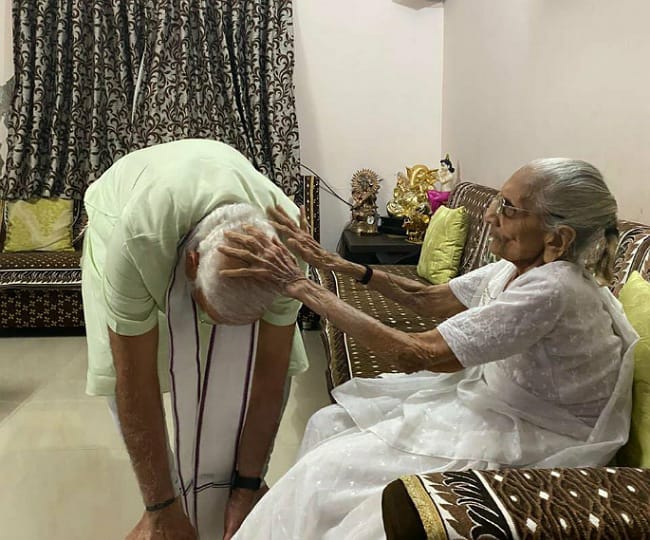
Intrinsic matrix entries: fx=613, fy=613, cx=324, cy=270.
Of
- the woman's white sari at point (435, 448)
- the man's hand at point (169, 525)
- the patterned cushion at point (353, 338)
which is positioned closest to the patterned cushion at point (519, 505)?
the woman's white sari at point (435, 448)

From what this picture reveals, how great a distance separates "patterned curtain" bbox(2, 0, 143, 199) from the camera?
4.06 metres

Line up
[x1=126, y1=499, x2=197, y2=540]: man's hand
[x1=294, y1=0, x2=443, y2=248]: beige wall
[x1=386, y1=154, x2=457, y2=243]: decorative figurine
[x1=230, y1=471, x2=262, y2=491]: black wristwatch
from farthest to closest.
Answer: [x1=294, y1=0, x2=443, y2=248]: beige wall < [x1=386, y1=154, x2=457, y2=243]: decorative figurine < [x1=230, y1=471, x2=262, y2=491]: black wristwatch < [x1=126, y1=499, x2=197, y2=540]: man's hand

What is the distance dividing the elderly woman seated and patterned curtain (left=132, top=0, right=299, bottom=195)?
9.77ft

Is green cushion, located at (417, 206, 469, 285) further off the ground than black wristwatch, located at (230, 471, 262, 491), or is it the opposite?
green cushion, located at (417, 206, 469, 285)

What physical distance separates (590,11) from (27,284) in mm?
3291

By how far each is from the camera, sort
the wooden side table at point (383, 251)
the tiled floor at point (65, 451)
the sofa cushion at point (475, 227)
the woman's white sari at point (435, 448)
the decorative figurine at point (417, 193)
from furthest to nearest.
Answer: the decorative figurine at point (417, 193), the wooden side table at point (383, 251), the sofa cushion at point (475, 227), the tiled floor at point (65, 451), the woman's white sari at point (435, 448)

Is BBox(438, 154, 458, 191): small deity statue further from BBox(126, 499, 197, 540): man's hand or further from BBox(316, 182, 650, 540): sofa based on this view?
BBox(316, 182, 650, 540): sofa

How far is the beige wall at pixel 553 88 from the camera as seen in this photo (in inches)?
79.8

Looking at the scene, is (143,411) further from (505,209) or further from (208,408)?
(505,209)

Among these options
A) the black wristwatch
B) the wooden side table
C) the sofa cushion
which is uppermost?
the sofa cushion

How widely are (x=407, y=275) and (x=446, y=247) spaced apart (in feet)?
1.05

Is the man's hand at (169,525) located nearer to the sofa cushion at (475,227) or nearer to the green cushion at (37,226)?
the sofa cushion at (475,227)

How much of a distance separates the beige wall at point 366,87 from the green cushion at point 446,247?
4.75 ft

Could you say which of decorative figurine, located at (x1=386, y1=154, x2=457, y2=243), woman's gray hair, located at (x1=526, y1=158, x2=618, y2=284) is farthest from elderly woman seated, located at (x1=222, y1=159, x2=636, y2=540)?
decorative figurine, located at (x1=386, y1=154, x2=457, y2=243)
